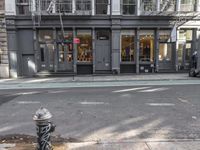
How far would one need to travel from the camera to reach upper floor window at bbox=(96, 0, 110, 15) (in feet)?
59.7

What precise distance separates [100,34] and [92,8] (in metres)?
2.17

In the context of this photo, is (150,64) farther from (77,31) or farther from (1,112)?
(1,112)

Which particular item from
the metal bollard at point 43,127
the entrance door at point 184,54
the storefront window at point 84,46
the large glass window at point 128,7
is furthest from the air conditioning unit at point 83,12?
the metal bollard at point 43,127

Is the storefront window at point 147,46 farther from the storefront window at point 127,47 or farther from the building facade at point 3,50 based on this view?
the building facade at point 3,50

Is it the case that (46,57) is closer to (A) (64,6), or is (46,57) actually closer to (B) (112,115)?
(A) (64,6)

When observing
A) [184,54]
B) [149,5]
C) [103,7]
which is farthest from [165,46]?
[103,7]

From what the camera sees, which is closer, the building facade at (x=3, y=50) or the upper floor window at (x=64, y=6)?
the building facade at (x=3, y=50)

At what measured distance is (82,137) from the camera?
5.04 metres

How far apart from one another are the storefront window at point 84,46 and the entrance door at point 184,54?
7637 mm

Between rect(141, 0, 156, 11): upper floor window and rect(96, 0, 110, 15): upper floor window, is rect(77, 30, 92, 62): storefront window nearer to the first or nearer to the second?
rect(96, 0, 110, 15): upper floor window

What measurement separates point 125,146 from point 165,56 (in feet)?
52.9

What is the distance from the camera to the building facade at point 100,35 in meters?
17.9

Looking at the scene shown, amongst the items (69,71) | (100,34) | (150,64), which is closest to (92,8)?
(100,34)

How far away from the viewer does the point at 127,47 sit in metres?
19.0
